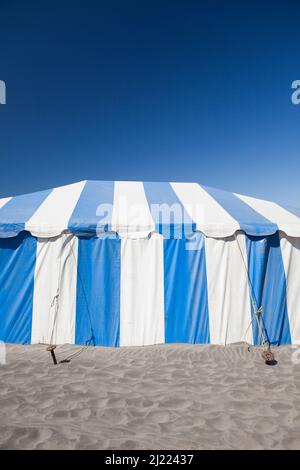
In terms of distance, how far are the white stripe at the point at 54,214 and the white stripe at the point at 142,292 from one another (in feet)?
3.44

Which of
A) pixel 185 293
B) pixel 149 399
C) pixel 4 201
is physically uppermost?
pixel 4 201

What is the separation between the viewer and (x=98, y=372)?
10.4ft

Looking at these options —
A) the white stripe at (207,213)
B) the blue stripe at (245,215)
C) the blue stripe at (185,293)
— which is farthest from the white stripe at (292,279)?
the blue stripe at (185,293)

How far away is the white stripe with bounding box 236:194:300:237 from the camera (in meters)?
4.14

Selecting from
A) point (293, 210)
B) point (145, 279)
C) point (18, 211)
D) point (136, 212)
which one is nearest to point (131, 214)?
point (136, 212)

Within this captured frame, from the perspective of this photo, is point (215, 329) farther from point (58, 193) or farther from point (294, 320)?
point (58, 193)

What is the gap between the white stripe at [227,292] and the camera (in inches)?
158

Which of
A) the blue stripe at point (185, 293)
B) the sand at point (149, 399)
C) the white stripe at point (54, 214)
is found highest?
the white stripe at point (54, 214)

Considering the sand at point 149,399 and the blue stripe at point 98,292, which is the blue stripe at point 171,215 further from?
the sand at point 149,399

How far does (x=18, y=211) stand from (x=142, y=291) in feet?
8.19

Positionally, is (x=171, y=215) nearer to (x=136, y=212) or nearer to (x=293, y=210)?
(x=136, y=212)

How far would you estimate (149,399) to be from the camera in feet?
8.54

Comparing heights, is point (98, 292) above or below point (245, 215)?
below
